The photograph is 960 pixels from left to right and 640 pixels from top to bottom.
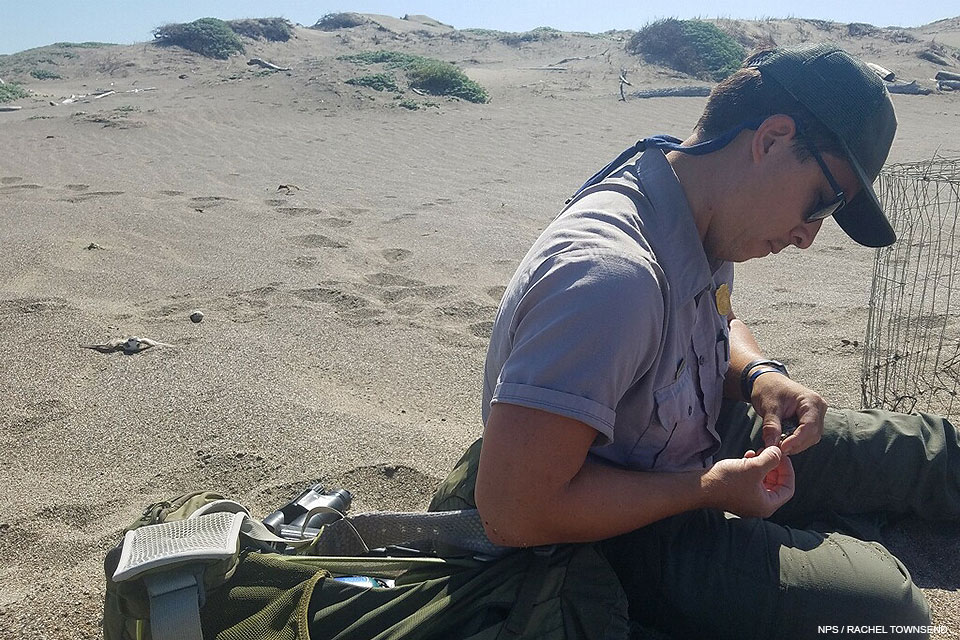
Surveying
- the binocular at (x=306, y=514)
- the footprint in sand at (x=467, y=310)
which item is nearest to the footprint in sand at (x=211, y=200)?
the footprint in sand at (x=467, y=310)

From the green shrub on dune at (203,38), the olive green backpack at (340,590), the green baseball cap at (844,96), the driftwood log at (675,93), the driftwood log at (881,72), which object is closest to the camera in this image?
the olive green backpack at (340,590)

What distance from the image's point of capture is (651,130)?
10.7 metres

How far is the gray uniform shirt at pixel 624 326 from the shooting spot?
1369 millimetres

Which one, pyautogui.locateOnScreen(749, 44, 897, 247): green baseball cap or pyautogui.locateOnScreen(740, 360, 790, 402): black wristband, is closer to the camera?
pyautogui.locateOnScreen(749, 44, 897, 247): green baseball cap

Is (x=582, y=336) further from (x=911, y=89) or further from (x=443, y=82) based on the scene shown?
(x=911, y=89)

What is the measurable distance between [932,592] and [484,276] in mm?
2876

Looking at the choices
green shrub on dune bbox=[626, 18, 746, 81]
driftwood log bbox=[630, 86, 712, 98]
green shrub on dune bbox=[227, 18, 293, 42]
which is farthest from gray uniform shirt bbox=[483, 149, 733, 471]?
green shrub on dune bbox=[227, 18, 293, 42]

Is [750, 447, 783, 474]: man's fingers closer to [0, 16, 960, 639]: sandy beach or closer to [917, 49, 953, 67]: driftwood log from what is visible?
[0, 16, 960, 639]: sandy beach

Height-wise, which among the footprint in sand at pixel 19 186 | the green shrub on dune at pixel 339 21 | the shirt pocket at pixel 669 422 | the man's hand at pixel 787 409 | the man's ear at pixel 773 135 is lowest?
the footprint in sand at pixel 19 186

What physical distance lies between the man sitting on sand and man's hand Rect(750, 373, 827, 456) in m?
0.01

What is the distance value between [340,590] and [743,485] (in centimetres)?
82

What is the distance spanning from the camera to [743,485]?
1.66m

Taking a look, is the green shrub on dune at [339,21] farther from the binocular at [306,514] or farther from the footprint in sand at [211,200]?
the binocular at [306,514]

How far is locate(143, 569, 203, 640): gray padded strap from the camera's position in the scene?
1441 mm
